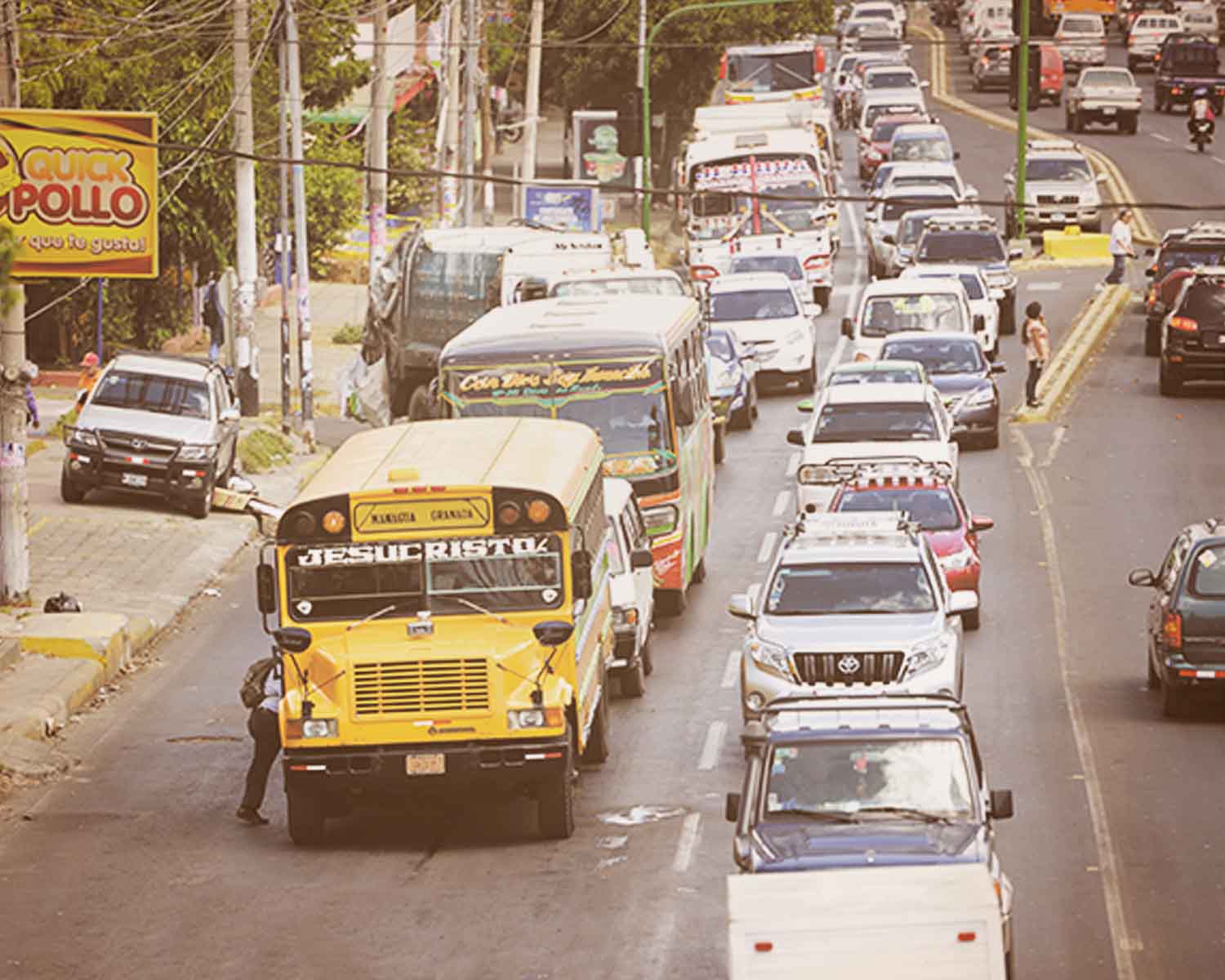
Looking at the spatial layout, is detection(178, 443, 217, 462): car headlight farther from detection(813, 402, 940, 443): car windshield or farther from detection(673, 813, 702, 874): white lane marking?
detection(673, 813, 702, 874): white lane marking

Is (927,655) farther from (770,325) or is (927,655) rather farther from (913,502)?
(770,325)

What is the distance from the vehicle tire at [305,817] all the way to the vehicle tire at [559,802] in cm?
164

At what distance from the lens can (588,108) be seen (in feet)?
277

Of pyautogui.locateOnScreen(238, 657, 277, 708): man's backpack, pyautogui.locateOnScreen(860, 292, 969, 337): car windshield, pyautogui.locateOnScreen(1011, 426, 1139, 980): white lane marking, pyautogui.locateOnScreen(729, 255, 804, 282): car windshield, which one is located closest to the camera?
pyautogui.locateOnScreen(1011, 426, 1139, 980): white lane marking

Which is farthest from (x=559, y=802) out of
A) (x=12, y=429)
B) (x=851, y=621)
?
(x=12, y=429)

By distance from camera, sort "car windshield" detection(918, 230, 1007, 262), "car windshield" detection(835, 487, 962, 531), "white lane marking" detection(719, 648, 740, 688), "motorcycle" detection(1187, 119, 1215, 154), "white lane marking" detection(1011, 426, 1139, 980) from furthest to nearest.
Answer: "motorcycle" detection(1187, 119, 1215, 154)
"car windshield" detection(918, 230, 1007, 262)
"car windshield" detection(835, 487, 962, 531)
"white lane marking" detection(719, 648, 740, 688)
"white lane marking" detection(1011, 426, 1139, 980)

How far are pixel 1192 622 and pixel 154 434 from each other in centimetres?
1671

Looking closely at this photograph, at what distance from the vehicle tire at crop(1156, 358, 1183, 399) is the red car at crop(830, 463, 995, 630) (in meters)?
16.0

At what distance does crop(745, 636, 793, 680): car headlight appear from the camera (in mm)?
22250

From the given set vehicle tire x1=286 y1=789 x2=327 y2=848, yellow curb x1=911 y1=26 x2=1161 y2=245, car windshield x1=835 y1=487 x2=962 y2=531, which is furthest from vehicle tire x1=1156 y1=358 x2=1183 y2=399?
vehicle tire x1=286 y1=789 x2=327 y2=848

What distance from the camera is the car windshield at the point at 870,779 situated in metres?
15.5

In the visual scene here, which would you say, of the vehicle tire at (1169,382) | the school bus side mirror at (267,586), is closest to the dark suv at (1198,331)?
the vehicle tire at (1169,382)

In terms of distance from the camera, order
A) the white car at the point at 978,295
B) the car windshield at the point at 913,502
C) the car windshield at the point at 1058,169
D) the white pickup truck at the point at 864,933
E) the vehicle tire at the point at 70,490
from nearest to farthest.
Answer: the white pickup truck at the point at 864,933, the car windshield at the point at 913,502, the vehicle tire at the point at 70,490, the white car at the point at 978,295, the car windshield at the point at 1058,169

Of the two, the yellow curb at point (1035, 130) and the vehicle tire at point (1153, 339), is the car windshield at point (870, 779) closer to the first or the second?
the vehicle tire at point (1153, 339)
